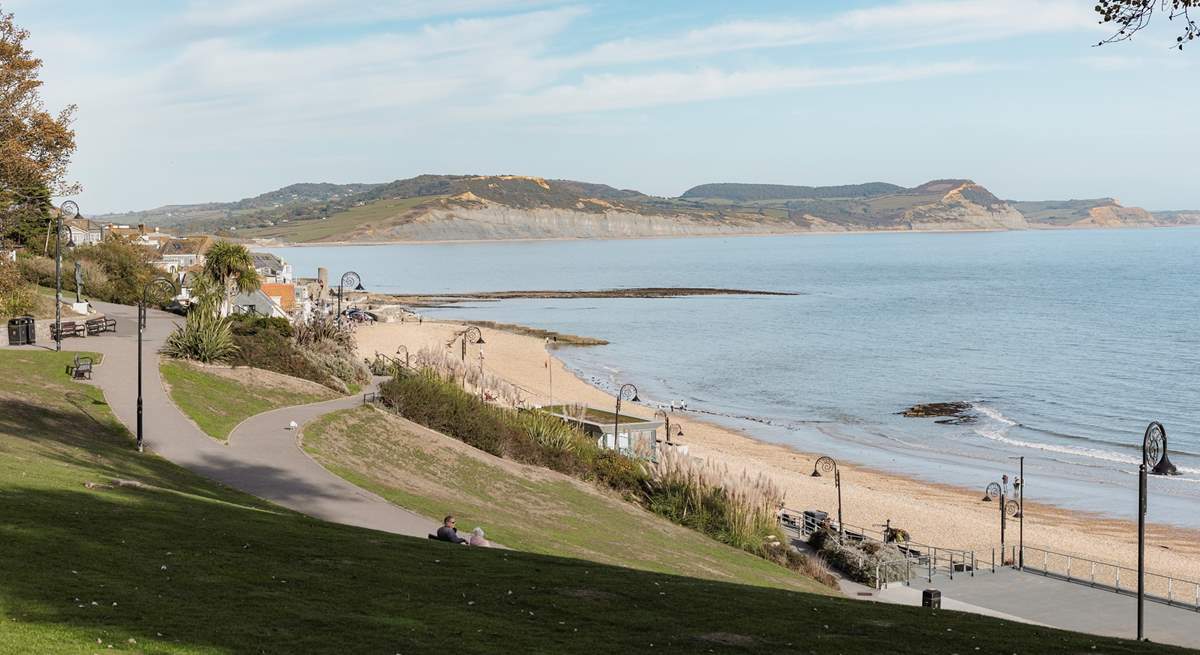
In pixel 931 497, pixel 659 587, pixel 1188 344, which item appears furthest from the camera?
pixel 1188 344

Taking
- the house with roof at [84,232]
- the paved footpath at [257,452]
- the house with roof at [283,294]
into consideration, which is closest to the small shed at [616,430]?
the paved footpath at [257,452]

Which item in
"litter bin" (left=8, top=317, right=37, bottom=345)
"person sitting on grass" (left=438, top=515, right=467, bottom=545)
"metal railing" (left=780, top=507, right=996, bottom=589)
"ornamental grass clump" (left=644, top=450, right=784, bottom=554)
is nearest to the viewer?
"person sitting on grass" (left=438, top=515, right=467, bottom=545)

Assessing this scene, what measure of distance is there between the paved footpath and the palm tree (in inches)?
323

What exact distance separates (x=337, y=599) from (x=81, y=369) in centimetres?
2198

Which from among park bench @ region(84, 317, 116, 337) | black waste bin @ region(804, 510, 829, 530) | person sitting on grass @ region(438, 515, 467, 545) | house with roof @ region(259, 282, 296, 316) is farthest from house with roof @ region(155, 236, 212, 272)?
person sitting on grass @ region(438, 515, 467, 545)

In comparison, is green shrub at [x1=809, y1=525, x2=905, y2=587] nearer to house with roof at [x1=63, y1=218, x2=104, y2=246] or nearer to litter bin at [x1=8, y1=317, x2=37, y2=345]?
litter bin at [x1=8, y1=317, x2=37, y2=345]

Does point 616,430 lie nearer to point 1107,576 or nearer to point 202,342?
point 202,342

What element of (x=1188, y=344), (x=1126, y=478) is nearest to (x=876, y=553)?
(x=1126, y=478)

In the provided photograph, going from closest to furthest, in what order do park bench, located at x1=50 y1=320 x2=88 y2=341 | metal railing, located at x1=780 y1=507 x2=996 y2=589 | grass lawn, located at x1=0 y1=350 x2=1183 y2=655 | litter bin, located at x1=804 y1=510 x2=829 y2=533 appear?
grass lawn, located at x1=0 y1=350 x2=1183 y2=655 < metal railing, located at x1=780 y1=507 x2=996 y2=589 < litter bin, located at x1=804 y1=510 x2=829 y2=533 < park bench, located at x1=50 y1=320 x2=88 y2=341

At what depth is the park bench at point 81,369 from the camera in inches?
1234

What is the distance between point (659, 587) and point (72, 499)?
8.89 m

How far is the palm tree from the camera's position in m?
44.2

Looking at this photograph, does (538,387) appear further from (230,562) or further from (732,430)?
(230,562)

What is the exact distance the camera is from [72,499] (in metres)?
16.8
